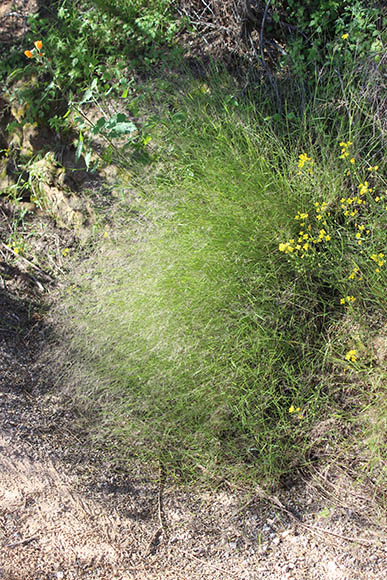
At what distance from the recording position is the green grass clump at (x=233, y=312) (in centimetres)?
235

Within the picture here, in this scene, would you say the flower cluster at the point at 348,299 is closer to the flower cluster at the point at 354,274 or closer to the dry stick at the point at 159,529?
the flower cluster at the point at 354,274

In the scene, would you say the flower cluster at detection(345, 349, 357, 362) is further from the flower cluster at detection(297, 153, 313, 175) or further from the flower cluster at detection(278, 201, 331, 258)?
the flower cluster at detection(297, 153, 313, 175)

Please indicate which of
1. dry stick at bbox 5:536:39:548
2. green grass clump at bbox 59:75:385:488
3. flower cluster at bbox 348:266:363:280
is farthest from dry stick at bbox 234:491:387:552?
flower cluster at bbox 348:266:363:280

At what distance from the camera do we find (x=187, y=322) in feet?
8.13

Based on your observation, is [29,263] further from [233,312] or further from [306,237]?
[306,237]

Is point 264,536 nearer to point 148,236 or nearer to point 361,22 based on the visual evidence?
point 148,236

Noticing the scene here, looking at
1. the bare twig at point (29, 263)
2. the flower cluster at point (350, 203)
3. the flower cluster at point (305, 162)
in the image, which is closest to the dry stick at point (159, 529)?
the flower cluster at point (350, 203)

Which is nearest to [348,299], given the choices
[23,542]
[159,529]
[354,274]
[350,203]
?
[354,274]

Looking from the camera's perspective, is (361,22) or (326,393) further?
(361,22)

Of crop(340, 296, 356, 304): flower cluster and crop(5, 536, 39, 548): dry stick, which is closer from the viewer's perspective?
crop(5, 536, 39, 548): dry stick

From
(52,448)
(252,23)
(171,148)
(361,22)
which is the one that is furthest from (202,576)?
(252,23)

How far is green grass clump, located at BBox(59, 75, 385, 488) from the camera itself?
2352 millimetres

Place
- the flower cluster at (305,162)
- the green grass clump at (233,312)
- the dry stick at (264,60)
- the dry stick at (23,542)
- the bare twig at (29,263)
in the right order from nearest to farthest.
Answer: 1. the dry stick at (23,542)
2. the green grass clump at (233,312)
3. the flower cluster at (305,162)
4. the dry stick at (264,60)
5. the bare twig at (29,263)

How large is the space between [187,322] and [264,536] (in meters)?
0.94
